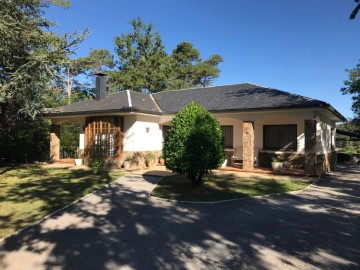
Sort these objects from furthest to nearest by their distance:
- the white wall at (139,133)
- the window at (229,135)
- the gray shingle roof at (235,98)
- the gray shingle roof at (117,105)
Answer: the window at (229,135) → the white wall at (139,133) → the gray shingle roof at (117,105) → the gray shingle roof at (235,98)

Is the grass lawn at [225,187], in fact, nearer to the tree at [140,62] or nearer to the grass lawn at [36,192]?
the grass lawn at [36,192]

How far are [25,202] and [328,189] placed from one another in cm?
1085

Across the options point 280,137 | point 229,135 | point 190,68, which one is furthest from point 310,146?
point 190,68

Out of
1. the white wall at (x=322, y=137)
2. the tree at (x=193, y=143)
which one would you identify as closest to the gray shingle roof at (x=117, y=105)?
the tree at (x=193, y=143)

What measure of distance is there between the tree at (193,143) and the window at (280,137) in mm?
8412

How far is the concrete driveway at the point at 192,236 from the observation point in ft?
16.3

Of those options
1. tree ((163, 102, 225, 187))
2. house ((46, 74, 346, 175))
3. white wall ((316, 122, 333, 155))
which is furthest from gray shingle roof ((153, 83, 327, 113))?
tree ((163, 102, 225, 187))

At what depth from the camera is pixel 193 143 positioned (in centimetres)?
1047

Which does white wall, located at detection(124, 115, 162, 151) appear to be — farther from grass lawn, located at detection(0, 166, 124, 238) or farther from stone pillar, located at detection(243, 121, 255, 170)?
stone pillar, located at detection(243, 121, 255, 170)

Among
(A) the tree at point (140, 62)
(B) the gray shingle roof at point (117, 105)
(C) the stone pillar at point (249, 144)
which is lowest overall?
(C) the stone pillar at point (249, 144)

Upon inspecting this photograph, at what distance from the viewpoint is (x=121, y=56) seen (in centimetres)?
4291

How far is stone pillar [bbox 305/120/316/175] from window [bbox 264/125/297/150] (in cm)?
299

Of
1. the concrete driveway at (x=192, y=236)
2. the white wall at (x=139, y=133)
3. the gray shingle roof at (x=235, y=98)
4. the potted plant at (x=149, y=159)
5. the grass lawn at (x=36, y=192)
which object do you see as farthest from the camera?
the potted plant at (x=149, y=159)

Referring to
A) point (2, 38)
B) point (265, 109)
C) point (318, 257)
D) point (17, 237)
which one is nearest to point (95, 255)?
point (17, 237)
